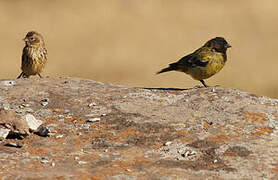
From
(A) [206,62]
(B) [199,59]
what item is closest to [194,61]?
(B) [199,59]

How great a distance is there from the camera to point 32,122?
517 centimetres

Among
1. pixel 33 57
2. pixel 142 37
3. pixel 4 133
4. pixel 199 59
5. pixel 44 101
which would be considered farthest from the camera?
pixel 142 37

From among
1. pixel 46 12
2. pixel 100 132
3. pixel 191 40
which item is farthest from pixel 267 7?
pixel 100 132

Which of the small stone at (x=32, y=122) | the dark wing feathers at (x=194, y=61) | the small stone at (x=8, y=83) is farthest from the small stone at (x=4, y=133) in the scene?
the dark wing feathers at (x=194, y=61)

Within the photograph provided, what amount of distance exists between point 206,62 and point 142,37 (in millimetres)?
10244

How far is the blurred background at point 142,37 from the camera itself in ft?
51.0

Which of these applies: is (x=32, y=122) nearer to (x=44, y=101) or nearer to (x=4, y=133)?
(x=4, y=133)

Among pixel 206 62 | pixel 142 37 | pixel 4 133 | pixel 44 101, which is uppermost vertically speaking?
pixel 142 37

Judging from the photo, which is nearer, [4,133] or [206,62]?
[4,133]

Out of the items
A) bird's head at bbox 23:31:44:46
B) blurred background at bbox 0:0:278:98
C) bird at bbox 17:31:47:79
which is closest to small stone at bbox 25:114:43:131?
bird at bbox 17:31:47:79

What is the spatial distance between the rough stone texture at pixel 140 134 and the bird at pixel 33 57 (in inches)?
119

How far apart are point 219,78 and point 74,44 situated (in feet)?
15.6

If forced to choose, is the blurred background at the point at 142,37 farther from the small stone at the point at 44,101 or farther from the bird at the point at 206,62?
the small stone at the point at 44,101

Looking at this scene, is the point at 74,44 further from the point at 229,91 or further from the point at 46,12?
the point at 229,91
